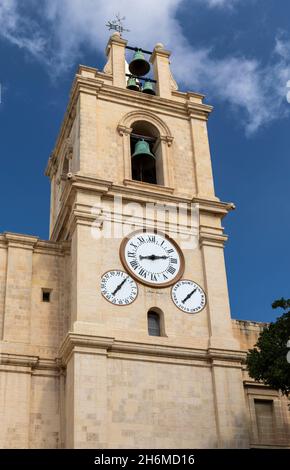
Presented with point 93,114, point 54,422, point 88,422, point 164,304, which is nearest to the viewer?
point 88,422

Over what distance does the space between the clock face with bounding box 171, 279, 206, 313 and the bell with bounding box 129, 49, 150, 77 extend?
506 inches

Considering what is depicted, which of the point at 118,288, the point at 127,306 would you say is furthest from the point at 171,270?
the point at 127,306

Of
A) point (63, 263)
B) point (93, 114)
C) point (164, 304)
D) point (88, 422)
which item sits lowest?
point (88, 422)

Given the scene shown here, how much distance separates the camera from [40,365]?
27141 millimetres

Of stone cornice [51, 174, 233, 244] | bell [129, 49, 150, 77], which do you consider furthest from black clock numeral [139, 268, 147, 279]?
bell [129, 49, 150, 77]

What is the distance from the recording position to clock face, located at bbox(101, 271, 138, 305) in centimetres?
2775

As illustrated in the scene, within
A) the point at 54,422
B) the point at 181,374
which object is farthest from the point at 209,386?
the point at 54,422

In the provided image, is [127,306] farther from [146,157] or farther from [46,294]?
[146,157]

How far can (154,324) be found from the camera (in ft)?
92.7

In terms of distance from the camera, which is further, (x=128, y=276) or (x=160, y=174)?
(x=160, y=174)

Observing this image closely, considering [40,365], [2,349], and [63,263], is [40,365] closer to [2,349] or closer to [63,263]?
[2,349]

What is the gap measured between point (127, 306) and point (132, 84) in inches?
508

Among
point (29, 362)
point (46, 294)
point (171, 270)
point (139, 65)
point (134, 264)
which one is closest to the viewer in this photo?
point (29, 362)

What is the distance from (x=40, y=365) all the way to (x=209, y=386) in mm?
6182
